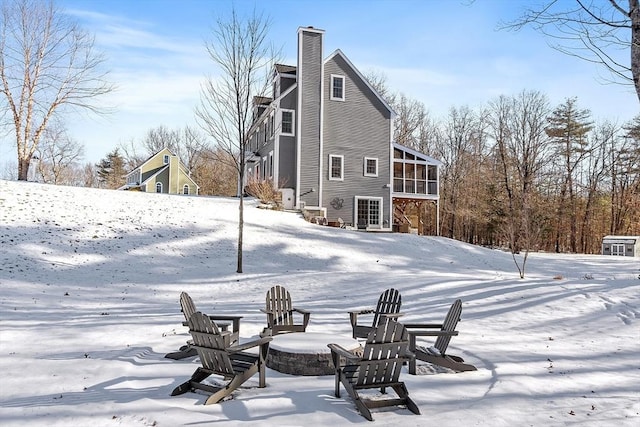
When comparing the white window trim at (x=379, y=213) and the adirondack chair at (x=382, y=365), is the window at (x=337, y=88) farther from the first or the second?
the adirondack chair at (x=382, y=365)

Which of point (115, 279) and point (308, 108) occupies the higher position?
point (308, 108)

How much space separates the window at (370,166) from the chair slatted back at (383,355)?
22261mm

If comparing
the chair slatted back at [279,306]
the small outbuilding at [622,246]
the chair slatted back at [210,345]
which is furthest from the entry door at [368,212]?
the chair slatted back at [210,345]

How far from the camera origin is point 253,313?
378 inches

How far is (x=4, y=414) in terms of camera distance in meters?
4.07

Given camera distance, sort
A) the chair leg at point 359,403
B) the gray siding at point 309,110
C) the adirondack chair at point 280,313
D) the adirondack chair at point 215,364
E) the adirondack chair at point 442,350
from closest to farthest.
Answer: the chair leg at point 359,403
the adirondack chair at point 215,364
the adirondack chair at point 442,350
the adirondack chair at point 280,313
the gray siding at point 309,110

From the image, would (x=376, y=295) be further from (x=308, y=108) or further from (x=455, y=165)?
(x=455, y=165)

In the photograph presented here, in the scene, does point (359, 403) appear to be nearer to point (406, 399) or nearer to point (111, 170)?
point (406, 399)

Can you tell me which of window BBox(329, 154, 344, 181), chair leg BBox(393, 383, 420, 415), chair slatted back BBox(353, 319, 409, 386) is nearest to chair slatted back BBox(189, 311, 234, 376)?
chair slatted back BBox(353, 319, 409, 386)

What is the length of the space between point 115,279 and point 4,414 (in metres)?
9.49

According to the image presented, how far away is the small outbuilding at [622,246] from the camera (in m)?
28.5

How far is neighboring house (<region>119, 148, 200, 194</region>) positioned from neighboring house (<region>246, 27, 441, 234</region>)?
1886 cm

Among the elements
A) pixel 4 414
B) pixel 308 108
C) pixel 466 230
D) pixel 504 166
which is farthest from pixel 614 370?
pixel 466 230

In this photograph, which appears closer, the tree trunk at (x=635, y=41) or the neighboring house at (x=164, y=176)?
the tree trunk at (x=635, y=41)
